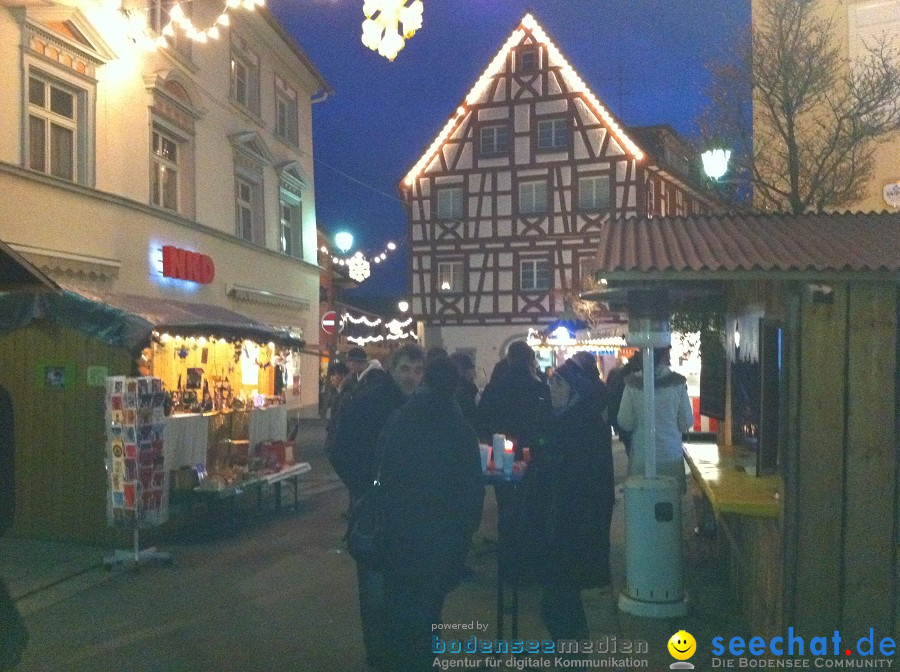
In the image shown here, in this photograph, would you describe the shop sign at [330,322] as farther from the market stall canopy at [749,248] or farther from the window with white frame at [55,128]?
the market stall canopy at [749,248]

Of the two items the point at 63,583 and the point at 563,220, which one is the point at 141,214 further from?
the point at 563,220

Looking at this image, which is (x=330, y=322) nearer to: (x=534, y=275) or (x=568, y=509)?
(x=534, y=275)

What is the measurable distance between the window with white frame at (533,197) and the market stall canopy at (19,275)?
94.8 feet

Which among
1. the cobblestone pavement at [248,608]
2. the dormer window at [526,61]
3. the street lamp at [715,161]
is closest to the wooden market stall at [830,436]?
the cobblestone pavement at [248,608]

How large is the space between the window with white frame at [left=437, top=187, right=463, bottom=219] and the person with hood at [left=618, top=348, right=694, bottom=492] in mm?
26706

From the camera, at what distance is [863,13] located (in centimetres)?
1291

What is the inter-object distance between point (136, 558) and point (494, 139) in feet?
88.8

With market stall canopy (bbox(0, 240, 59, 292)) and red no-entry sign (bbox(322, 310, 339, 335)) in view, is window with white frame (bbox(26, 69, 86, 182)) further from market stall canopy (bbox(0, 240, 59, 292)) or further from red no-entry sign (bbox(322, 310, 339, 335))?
market stall canopy (bbox(0, 240, 59, 292))

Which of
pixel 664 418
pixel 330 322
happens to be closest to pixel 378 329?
pixel 330 322

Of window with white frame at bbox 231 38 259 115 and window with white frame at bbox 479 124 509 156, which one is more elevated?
window with white frame at bbox 479 124 509 156

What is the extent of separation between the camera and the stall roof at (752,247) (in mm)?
4688

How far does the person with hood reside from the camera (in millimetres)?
6715

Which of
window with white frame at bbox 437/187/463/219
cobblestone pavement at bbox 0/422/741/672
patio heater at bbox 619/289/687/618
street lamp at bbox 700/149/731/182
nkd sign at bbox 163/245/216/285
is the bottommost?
cobblestone pavement at bbox 0/422/741/672

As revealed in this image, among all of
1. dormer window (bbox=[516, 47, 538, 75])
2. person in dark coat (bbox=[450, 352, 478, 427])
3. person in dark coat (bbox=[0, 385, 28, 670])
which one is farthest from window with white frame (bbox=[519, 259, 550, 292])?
person in dark coat (bbox=[0, 385, 28, 670])
